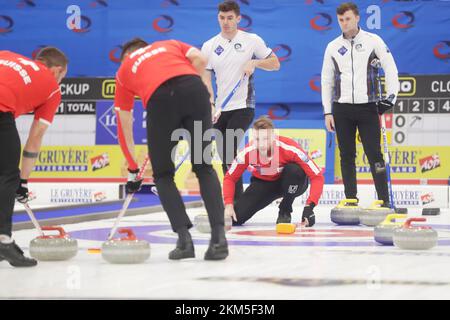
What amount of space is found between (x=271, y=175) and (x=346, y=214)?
2.01 ft

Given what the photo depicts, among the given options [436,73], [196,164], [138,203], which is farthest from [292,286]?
[436,73]

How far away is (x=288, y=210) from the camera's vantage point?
19.4 feet

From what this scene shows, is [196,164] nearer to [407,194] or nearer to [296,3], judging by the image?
[407,194]

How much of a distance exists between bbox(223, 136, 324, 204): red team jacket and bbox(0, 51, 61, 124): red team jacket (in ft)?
6.48

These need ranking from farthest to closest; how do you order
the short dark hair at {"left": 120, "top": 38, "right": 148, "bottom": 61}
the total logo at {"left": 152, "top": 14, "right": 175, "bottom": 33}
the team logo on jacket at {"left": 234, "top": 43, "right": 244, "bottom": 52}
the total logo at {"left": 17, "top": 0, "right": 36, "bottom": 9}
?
the total logo at {"left": 17, "top": 0, "right": 36, "bottom": 9}, the total logo at {"left": 152, "top": 14, "right": 175, "bottom": 33}, the team logo on jacket at {"left": 234, "top": 43, "right": 244, "bottom": 52}, the short dark hair at {"left": 120, "top": 38, "right": 148, "bottom": 61}

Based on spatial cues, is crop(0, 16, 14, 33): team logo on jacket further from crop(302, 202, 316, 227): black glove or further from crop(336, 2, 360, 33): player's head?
crop(302, 202, 316, 227): black glove

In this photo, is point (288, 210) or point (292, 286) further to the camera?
point (288, 210)

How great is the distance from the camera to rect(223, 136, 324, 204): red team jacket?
220 inches

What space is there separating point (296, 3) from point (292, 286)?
26.3ft

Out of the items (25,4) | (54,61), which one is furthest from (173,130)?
(25,4)

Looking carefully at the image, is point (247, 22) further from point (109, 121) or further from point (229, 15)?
point (229, 15)

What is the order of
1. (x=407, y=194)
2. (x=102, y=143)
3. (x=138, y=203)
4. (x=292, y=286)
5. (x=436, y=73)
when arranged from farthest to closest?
(x=436, y=73) → (x=102, y=143) → (x=407, y=194) → (x=138, y=203) → (x=292, y=286)

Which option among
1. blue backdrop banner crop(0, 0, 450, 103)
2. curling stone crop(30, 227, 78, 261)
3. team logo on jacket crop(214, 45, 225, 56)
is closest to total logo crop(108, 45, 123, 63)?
blue backdrop banner crop(0, 0, 450, 103)

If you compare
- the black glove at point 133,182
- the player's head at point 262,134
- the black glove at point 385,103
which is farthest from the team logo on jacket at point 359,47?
the black glove at point 133,182
